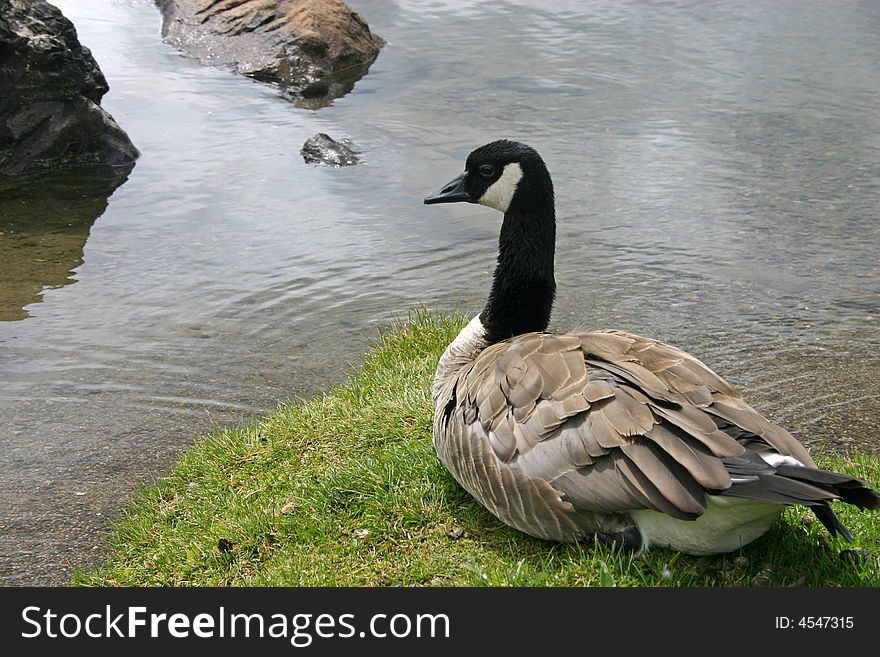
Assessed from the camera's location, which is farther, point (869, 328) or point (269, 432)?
point (869, 328)

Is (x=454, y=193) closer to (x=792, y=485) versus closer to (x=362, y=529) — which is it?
(x=362, y=529)

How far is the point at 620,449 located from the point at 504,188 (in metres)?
2.17

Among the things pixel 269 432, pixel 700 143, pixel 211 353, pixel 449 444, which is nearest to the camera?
pixel 449 444

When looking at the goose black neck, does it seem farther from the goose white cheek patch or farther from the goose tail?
the goose tail

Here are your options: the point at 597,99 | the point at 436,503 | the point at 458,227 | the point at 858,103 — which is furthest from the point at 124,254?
the point at 858,103

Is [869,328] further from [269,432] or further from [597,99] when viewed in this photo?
[597,99]

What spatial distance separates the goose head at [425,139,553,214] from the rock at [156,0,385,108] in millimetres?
10483

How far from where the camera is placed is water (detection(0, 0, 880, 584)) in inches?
276

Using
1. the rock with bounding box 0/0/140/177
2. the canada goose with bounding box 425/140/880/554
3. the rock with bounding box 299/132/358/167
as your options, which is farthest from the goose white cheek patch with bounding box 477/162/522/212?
the rock with bounding box 0/0/140/177

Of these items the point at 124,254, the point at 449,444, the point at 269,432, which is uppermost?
the point at 449,444

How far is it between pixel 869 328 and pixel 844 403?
1.80 meters

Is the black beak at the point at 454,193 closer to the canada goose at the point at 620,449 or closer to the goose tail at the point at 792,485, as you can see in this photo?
the canada goose at the point at 620,449

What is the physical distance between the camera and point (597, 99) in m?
15.4

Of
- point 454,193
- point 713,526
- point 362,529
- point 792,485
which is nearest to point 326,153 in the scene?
point 454,193
